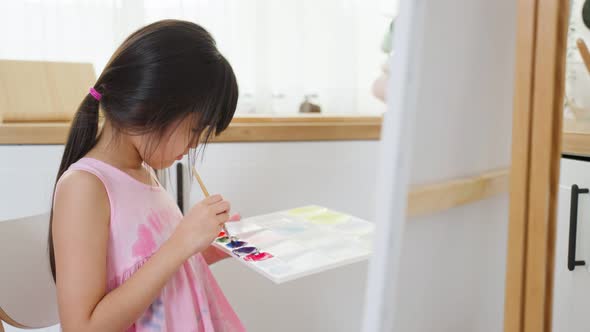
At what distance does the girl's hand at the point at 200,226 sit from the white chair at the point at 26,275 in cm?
23

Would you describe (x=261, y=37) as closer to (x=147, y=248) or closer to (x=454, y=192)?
(x=147, y=248)

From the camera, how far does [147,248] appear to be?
2.31 feet

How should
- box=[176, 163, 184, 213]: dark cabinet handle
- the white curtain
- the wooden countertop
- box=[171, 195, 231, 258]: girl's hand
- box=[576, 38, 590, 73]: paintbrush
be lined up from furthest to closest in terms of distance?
the white curtain, box=[176, 163, 184, 213]: dark cabinet handle, the wooden countertop, box=[171, 195, 231, 258]: girl's hand, box=[576, 38, 590, 73]: paintbrush

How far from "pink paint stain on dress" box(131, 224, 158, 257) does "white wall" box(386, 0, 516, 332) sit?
0.39 m

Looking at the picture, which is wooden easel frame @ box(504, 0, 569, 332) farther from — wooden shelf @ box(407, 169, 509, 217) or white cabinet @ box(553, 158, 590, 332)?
white cabinet @ box(553, 158, 590, 332)

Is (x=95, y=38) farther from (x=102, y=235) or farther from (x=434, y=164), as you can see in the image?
(x=434, y=164)

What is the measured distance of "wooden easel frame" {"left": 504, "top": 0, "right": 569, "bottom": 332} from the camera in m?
0.39

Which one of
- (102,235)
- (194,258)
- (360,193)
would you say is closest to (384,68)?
(360,193)

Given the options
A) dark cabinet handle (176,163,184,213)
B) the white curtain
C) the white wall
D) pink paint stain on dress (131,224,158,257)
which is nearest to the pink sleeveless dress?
pink paint stain on dress (131,224,158,257)

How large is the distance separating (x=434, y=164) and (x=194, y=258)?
1.60 ft

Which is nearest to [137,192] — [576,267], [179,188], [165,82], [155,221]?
[155,221]

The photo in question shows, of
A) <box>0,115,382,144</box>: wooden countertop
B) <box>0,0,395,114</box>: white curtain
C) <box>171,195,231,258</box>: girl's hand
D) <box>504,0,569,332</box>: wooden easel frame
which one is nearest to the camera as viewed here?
<box>504,0,569,332</box>: wooden easel frame

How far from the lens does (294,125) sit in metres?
1.13

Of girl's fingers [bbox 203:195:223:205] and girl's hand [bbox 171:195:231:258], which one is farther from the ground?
girl's fingers [bbox 203:195:223:205]
